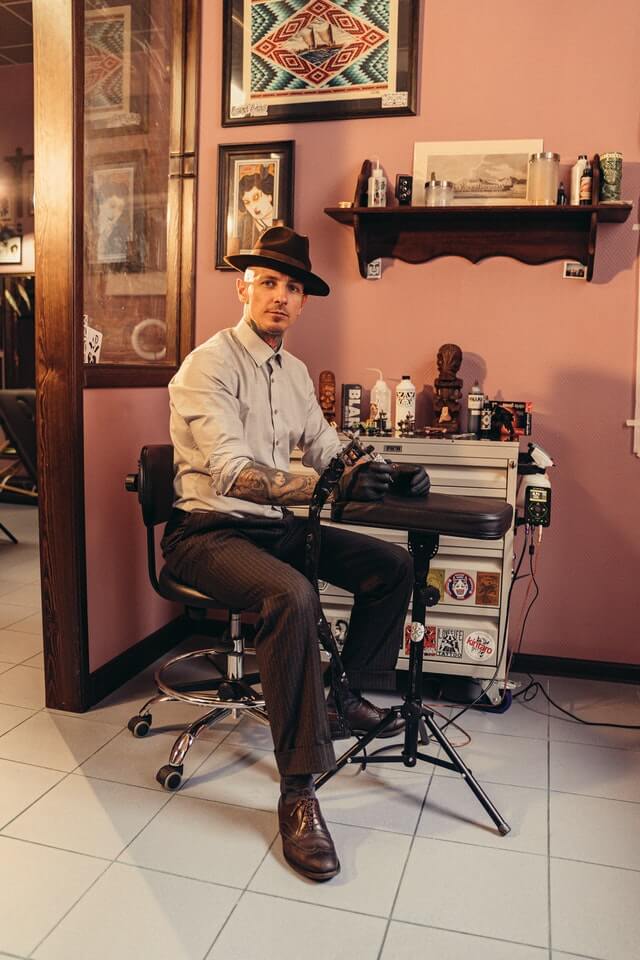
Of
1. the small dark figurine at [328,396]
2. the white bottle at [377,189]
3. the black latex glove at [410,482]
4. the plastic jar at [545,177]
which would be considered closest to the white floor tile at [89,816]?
the black latex glove at [410,482]

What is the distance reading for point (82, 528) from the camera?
9.29ft

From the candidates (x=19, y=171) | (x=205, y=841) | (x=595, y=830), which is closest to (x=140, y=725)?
(x=205, y=841)

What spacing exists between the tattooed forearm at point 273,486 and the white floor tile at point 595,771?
3.79ft

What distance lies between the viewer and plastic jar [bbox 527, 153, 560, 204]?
3.07m

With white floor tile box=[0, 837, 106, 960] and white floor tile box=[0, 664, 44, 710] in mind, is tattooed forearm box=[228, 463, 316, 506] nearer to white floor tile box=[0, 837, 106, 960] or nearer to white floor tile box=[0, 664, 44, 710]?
white floor tile box=[0, 837, 106, 960]

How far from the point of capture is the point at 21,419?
18.7 feet

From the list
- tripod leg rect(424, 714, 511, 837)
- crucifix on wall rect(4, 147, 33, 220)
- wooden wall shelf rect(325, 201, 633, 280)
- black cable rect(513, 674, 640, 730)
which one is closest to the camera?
tripod leg rect(424, 714, 511, 837)

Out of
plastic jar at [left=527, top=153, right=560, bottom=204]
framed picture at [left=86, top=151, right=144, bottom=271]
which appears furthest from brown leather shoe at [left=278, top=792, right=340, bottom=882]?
plastic jar at [left=527, top=153, right=560, bottom=204]

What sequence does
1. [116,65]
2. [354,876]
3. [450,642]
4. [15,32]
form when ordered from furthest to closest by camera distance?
[15,32]
[116,65]
[450,642]
[354,876]

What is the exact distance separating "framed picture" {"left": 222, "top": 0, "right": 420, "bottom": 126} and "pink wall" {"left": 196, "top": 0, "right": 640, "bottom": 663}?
62 millimetres

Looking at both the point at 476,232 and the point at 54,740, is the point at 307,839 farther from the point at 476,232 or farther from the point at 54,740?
the point at 476,232

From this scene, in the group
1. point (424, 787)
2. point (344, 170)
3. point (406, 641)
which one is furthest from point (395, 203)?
point (424, 787)

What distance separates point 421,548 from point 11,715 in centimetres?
159

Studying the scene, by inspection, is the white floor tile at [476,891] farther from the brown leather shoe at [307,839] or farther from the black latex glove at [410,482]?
the black latex glove at [410,482]
